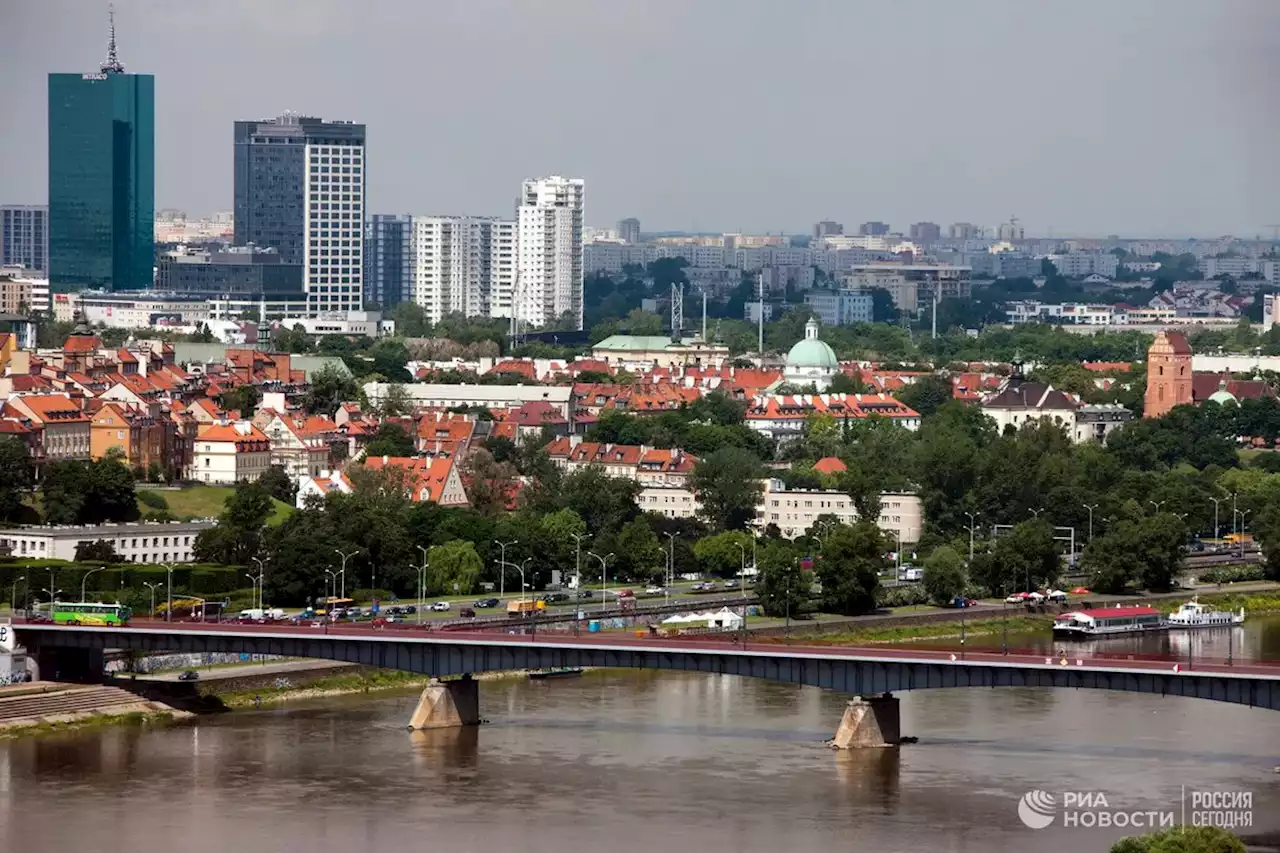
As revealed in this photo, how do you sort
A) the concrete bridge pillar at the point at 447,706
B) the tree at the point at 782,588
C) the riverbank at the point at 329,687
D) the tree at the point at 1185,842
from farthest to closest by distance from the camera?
the tree at the point at 782,588 → the riverbank at the point at 329,687 → the concrete bridge pillar at the point at 447,706 → the tree at the point at 1185,842

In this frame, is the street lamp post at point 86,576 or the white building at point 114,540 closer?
the street lamp post at point 86,576

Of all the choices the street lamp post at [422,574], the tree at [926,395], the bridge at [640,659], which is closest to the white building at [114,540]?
the street lamp post at [422,574]

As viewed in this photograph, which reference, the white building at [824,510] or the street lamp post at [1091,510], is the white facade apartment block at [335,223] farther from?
the street lamp post at [1091,510]

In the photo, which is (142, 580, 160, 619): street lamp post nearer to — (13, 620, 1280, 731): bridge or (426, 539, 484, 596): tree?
(13, 620, 1280, 731): bridge

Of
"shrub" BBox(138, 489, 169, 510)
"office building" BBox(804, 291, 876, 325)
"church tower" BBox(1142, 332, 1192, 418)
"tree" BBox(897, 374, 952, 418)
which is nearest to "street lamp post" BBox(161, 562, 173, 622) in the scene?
"shrub" BBox(138, 489, 169, 510)

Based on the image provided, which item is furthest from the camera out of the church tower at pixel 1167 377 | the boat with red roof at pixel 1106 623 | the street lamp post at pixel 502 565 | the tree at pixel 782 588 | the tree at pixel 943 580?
the church tower at pixel 1167 377
